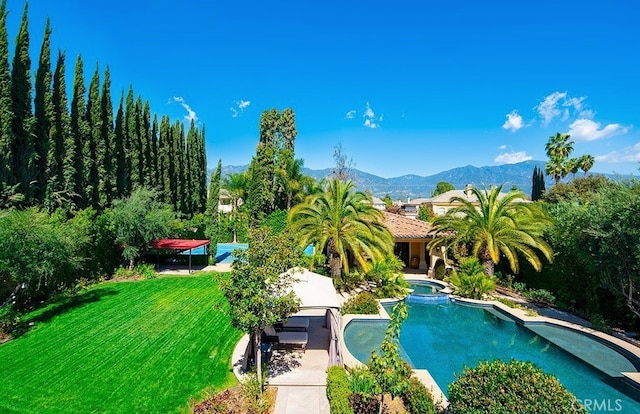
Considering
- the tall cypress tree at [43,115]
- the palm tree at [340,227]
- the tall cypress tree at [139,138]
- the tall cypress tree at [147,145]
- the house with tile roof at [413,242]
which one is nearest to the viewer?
the palm tree at [340,227]

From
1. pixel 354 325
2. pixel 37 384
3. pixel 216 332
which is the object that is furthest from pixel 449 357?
pixel 37 384

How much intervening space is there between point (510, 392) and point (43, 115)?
25.2m

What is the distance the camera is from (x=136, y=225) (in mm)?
21031

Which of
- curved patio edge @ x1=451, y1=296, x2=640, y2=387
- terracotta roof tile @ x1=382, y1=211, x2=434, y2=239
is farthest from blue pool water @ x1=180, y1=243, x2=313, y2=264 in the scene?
curved patio edge @ x1=451, y1=296, x2=640, y2=387

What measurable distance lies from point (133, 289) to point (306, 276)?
39.8 ft

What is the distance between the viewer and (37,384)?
8.53 m

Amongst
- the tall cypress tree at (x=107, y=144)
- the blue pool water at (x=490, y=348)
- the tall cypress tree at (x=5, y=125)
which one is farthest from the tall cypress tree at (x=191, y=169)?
the blue pool water at (x=490, y=348)

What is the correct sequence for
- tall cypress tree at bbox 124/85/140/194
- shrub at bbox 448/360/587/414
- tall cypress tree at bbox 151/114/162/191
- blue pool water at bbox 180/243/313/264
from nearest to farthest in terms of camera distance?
shrub at bbox 448/360/587/414, blue pool water at bbox 180/243/313/264, tall cypress tree at bbox 124/85/140/194, tall cypress tree at bbox 151/114/162/191

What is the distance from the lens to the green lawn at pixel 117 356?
7.93 m

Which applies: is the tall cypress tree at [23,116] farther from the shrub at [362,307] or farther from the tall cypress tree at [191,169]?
the tall cypress tree at [191,169]

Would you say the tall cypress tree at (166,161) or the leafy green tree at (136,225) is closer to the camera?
the leafy green tree at (136,225)

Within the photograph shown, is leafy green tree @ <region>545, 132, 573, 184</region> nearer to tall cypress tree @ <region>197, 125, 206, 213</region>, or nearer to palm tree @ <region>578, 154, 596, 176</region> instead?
palm tree @ <region>578, 154, 596, 176</region>

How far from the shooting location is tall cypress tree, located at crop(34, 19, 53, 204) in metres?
18.9

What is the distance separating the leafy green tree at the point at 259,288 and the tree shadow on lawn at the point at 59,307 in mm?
9753
